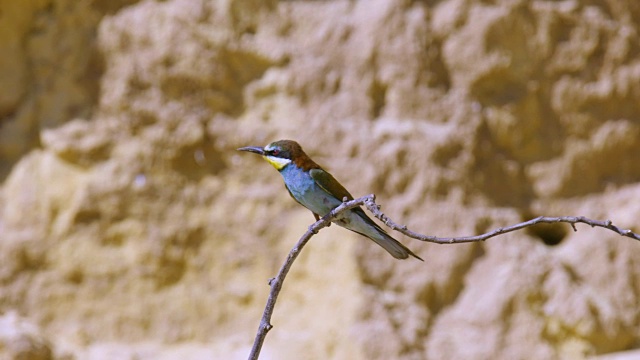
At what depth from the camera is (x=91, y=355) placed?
314 centimetres

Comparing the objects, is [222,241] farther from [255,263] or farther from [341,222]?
[341,222]

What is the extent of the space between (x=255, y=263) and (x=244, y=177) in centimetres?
35

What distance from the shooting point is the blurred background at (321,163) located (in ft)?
10.8

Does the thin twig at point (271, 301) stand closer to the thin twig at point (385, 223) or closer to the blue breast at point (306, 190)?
the thin twig at point (385, 223)

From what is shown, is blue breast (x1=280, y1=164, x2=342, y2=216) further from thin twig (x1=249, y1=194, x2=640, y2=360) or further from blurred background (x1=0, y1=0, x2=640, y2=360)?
blurred background (x1=0, y1=0, x2=640, y2=360)

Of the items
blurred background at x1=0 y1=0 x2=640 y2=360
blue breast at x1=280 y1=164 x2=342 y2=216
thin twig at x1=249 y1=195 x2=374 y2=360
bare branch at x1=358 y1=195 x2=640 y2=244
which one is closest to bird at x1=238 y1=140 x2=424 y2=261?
blue breast at x1=280 y1=164 x2=342 y2=216

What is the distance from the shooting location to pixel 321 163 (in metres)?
3.49

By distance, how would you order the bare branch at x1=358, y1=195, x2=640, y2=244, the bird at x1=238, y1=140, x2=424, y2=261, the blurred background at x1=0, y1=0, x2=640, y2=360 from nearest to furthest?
the bare branch at x1=358, y1=195, x2=640, y2=244, the bird at x1=238, y1=140, x2=424, y2=261, the blurred background at x1=0, y1=0, x2=640, y2=360

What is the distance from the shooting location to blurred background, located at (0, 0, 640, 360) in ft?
10.8

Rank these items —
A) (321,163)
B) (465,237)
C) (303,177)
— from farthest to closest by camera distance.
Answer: (321,163), (303,177), (465,237)

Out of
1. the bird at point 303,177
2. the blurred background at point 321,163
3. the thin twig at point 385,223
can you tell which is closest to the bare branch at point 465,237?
the thin twig at point 385,223

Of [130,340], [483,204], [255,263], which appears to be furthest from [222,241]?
[483,204]

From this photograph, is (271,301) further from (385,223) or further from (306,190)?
(306,190)

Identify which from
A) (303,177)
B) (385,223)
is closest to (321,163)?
(303,177)
